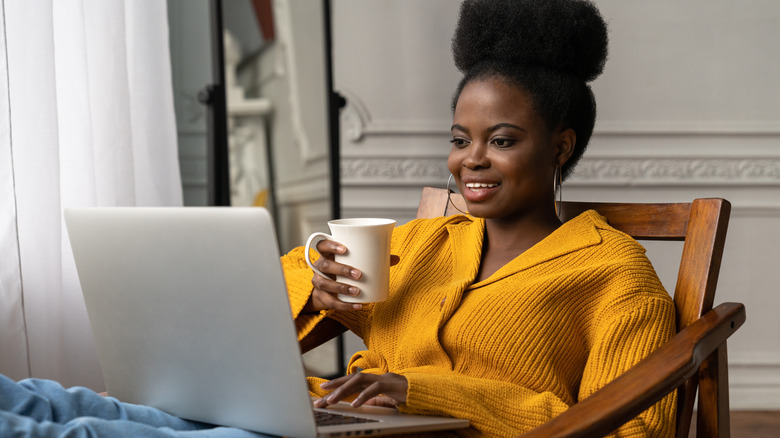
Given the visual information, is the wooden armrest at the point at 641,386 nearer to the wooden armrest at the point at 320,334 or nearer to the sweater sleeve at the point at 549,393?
the sweater sleeve at the point at 549,393

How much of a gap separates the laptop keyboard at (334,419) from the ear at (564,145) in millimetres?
557

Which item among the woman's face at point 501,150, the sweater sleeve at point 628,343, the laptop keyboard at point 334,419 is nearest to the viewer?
the laptop keyboard at point 334,419

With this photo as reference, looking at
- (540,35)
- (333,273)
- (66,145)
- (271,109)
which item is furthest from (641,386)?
(271,109)

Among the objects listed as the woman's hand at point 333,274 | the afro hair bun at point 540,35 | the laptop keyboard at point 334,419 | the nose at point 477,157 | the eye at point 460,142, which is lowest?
the laptop keyboard at point 334,419

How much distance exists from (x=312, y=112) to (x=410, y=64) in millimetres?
397

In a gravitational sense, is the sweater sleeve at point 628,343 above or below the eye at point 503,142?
below

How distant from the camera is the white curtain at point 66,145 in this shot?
1.41m

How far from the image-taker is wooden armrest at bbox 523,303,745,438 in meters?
0.74

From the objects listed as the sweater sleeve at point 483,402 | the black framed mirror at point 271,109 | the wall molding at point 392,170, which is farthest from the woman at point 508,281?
the wall molding at point 392,170

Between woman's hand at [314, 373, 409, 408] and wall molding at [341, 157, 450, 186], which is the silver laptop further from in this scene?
wall molding at [341, 157, 450, 186]

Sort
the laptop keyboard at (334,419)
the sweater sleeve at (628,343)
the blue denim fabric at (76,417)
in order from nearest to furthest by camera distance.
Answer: the blue denim fabric at (76,417) → the laptop keyboard at (334,419) → the sweater sleeve at (628,343)

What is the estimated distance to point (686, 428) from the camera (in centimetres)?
100

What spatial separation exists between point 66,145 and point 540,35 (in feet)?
3.37

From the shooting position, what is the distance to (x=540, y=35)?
1.14 meters
